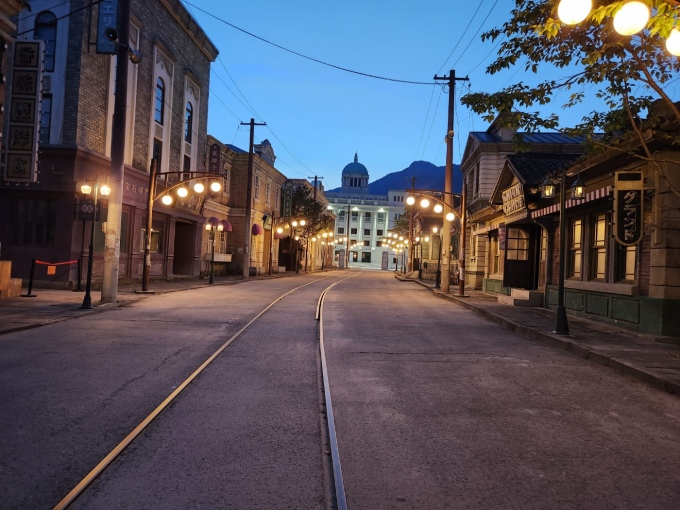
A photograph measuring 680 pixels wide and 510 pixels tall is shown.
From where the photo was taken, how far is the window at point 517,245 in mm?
22719

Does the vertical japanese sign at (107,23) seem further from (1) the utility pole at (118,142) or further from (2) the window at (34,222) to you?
(2) the window at (34,222)

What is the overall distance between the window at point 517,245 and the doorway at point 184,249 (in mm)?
18691

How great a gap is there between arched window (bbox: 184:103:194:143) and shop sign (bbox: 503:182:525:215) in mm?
18441

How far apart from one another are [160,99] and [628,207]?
23.1 m

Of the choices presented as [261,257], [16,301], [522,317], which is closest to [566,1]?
[522,317]

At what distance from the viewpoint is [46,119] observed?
20.2 meters

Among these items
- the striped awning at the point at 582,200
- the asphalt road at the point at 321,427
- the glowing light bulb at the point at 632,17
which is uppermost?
the glowing light bulb at the point at 632,17

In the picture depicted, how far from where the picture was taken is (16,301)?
619 inches

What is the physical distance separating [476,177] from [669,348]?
88.1ft

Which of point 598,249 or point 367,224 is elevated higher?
point 367,224

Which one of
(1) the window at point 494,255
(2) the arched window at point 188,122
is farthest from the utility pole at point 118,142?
(1) the window at point 494,255

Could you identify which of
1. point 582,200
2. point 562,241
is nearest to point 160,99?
point 582,200

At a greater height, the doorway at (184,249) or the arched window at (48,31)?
the arched window at (48,31)

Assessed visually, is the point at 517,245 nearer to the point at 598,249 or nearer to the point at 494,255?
the point at 494,255
